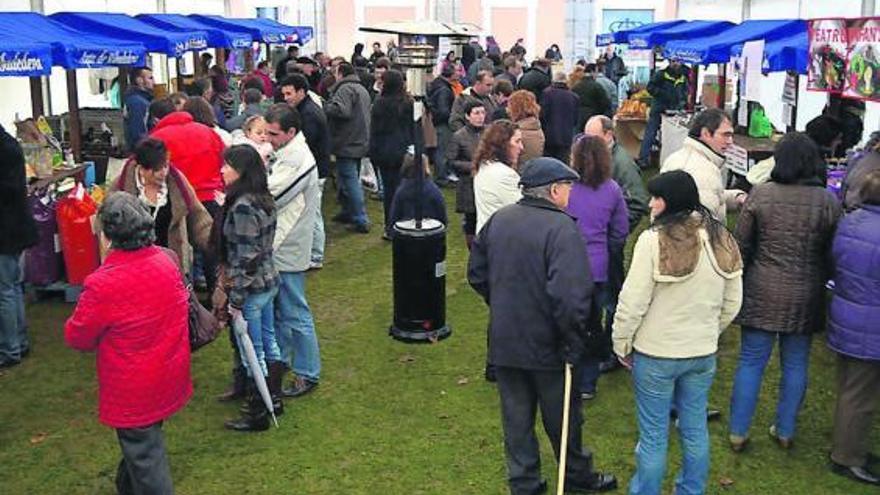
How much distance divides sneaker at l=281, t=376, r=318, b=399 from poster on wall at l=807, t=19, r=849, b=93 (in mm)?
4760

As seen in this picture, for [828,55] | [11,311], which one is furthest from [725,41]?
[11,311]

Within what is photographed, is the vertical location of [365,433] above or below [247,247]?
below

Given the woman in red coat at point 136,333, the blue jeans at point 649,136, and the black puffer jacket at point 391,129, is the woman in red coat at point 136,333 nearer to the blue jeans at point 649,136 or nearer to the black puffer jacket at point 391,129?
the black puffer jacket at point 391,129

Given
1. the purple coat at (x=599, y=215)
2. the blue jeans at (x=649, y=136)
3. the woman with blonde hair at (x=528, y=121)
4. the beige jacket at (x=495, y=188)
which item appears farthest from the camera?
the blue jeans at (x=649, y=136)

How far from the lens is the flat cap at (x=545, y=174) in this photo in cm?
392

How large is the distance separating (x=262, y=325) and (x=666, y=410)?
7.74 ft

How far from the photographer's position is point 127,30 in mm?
9812

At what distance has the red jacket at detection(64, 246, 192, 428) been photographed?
12.0 feet

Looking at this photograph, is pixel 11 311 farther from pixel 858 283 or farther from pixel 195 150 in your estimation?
pixel 858 283

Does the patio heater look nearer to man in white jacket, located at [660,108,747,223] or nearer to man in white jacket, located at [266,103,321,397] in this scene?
man in white jacket, located at [266,103,321,397]

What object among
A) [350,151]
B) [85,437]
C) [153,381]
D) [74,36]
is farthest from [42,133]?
[153,381]

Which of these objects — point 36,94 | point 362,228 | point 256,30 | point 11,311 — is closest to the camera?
point 11,311

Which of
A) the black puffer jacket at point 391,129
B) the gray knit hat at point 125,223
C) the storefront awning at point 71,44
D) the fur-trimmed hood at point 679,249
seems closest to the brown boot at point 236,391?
Answer: the gray knit hat at point 125,223

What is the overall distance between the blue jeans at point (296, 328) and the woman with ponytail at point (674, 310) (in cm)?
216
